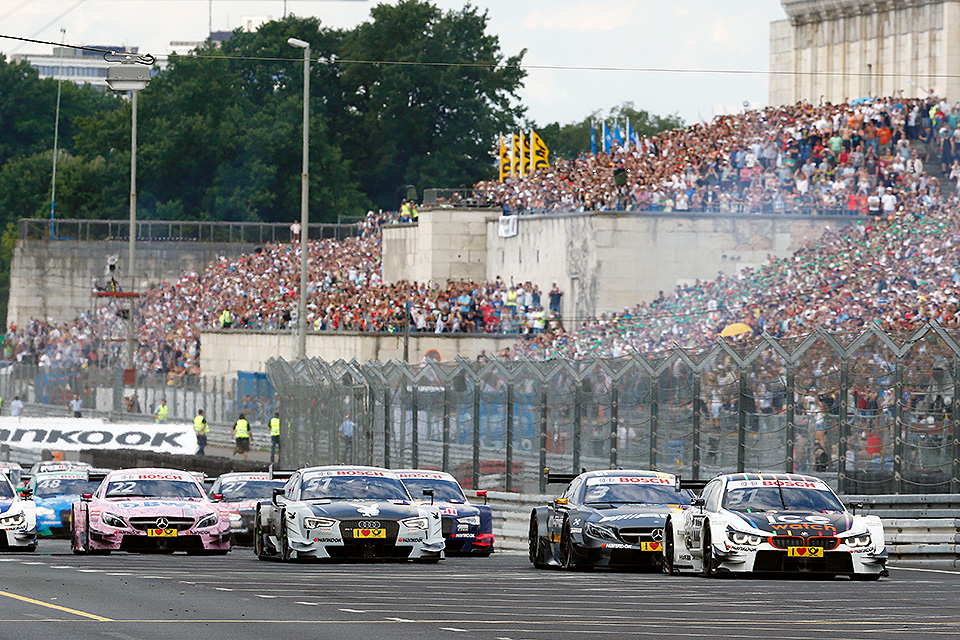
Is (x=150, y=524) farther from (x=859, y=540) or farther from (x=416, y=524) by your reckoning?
(x=859, y=540)

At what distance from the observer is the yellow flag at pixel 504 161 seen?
64694 millimetres

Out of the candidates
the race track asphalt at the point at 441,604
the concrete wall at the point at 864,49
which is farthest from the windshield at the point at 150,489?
the concrete wall at the point at 864,49

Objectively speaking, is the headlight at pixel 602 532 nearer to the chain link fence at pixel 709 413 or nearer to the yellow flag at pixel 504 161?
the chain link fence at pixel 709 413

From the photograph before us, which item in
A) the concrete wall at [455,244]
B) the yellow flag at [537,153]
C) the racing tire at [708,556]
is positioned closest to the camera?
the racing tire at [708,556]

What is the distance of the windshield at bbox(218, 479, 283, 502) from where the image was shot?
2986 centimetres

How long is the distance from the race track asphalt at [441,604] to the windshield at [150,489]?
123 inches

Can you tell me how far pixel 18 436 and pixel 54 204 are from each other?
54938 mm

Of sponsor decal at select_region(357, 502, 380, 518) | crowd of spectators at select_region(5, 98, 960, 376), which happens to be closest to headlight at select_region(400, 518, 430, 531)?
sponsor decal at select_region(357, 502, 380, 518)

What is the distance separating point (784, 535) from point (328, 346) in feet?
122

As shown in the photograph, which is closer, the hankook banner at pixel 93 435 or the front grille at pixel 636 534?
the front grille at pixel 636 534

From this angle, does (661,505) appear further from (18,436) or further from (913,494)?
(18,436)

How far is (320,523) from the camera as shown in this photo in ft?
73.0

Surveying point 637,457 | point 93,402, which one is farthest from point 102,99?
point 637,457

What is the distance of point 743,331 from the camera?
3912 cm
